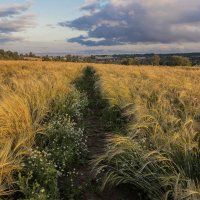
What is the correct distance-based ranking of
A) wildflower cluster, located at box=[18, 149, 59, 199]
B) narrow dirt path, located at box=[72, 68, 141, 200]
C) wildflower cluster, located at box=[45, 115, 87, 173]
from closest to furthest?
wildflower cluster, located at box=[18, 149, 59, 199], narrow dirt path, located at box=[72, 68, 141, 200], wildflower cluster, located at box=[45, 115, 87, 173]

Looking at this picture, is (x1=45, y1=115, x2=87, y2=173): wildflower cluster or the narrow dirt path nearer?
the narrow dirt path

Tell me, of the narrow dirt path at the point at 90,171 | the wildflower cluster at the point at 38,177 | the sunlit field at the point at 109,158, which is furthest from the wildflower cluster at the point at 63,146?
the wildflower cluster at the point at 38,177

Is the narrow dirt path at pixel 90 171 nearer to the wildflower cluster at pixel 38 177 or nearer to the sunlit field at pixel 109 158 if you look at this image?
the sunlit field at pixel 109 158

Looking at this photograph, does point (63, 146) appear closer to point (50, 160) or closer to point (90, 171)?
point (90, 171)

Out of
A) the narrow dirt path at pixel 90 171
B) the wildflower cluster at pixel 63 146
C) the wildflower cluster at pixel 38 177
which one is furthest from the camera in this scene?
the wildflower cluster at pixel 63 146

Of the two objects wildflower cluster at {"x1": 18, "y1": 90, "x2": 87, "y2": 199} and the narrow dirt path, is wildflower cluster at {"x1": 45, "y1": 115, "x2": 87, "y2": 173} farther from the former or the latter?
the narrow dirt path

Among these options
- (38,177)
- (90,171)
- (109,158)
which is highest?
(109,158)

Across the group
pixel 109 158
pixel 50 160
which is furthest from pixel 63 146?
pixel 109 158

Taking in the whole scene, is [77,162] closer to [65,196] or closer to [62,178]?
[62,178]

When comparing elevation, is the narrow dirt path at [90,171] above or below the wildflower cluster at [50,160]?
below

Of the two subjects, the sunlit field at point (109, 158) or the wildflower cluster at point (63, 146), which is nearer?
the sunlit field at point (109, 158)

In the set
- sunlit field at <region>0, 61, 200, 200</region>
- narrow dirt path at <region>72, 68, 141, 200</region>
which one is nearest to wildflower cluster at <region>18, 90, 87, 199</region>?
sunlit field at <region>0, 61, 200, 200</region>

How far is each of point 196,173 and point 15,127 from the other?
3049 mm

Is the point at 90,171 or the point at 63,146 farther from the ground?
the point at 63,146
